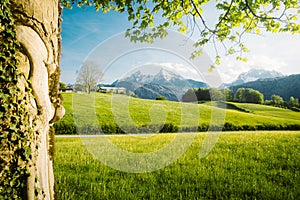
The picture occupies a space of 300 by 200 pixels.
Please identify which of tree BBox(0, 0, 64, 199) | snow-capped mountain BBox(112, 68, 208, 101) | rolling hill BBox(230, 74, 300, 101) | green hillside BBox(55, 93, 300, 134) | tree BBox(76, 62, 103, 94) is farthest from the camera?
rolling hill BBox(230, 74, 300, 101)

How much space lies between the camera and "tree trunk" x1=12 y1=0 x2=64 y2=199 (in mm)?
1864

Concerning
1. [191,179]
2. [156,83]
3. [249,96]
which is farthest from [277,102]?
[191,179]

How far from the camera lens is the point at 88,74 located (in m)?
5.77

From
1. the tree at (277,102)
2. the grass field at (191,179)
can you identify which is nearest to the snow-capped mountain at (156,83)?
the grass field at (191,179)

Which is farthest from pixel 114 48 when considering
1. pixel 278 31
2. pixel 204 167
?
pixel 278 31

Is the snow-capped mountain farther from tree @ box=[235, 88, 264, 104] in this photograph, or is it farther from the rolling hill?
the rolling hill

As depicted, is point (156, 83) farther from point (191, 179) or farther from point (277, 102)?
point (277, 102)

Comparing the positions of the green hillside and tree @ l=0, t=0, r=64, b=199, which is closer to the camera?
tree @ l=0, t=0, r=64, b=199

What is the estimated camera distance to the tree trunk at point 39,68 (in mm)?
1864

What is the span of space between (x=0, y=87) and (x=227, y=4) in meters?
5.39

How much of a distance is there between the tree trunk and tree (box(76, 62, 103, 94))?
8.41ft

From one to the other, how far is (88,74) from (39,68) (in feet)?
12.7

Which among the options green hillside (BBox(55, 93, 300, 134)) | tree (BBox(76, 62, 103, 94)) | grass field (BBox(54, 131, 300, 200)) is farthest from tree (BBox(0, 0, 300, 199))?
green hillside (BBox(55, 93, 300, 134))

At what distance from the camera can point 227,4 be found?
17.2ft
